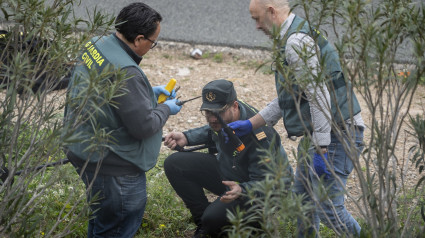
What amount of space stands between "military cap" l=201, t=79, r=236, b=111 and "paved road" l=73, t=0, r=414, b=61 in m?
3.04

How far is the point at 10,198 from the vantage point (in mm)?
2236

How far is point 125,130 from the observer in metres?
2.78

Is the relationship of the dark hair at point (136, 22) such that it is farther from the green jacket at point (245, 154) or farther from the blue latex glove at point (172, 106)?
the green jacket at point (245, 154)

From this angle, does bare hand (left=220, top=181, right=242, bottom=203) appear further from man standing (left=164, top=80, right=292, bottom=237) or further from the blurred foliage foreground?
the blurred foliage foreground

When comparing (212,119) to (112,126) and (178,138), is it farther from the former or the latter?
(112,126)

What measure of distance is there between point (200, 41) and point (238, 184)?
3.74 meters

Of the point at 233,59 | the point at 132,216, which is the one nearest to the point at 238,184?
the point at 132,216

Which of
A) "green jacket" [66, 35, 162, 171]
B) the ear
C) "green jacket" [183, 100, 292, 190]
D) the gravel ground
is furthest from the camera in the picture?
the gravel ground

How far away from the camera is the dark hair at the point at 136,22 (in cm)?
278

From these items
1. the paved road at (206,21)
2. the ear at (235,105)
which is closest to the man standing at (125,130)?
the ear at (235,105)

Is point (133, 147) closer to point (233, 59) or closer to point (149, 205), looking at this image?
point (149, 205)

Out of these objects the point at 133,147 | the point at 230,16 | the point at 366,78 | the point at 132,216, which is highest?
the point at 366,78

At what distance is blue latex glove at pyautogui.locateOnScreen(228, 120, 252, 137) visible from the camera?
3.26 metres

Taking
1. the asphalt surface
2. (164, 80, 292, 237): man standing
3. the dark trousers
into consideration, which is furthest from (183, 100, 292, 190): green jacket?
the asphalt surface
